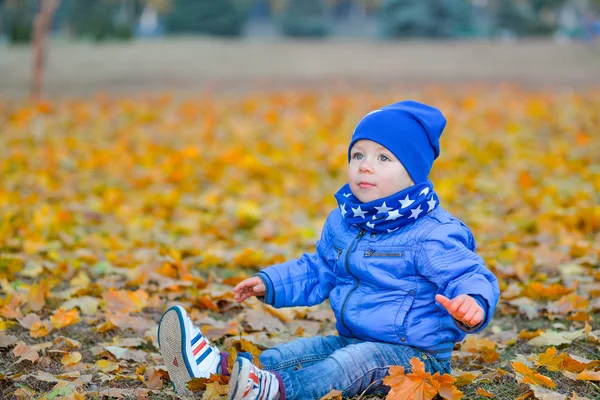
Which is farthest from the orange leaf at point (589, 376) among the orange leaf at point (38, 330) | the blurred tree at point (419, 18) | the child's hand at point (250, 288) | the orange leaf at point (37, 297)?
the blurred tree at point (419, 18)

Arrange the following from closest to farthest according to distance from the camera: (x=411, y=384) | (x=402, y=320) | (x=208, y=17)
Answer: (x=411, y=384) < (x=402, y=320) < (x=208, y=17)

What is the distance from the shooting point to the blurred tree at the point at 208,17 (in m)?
30.2

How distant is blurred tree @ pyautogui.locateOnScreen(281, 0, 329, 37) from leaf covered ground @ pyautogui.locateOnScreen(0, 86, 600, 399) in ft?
70.9

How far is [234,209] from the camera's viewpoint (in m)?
5.77

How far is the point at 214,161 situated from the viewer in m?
7.55

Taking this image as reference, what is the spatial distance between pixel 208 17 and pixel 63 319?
28.6m

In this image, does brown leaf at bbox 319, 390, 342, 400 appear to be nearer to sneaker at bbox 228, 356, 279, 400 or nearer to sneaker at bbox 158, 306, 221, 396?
sneaker at bbox 228, 356, 279, 400

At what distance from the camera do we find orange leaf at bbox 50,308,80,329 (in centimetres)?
312

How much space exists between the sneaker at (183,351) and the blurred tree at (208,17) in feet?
94.0

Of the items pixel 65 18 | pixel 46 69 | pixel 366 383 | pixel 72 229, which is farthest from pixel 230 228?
pixel 65 18

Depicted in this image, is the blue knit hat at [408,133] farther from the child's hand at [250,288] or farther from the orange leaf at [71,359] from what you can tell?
the orange leaf at [71,359]

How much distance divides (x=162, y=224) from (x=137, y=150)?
3222mm

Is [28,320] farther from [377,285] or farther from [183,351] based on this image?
[377,285]

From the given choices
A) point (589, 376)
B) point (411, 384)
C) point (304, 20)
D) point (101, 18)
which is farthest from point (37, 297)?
point (304, 20)
